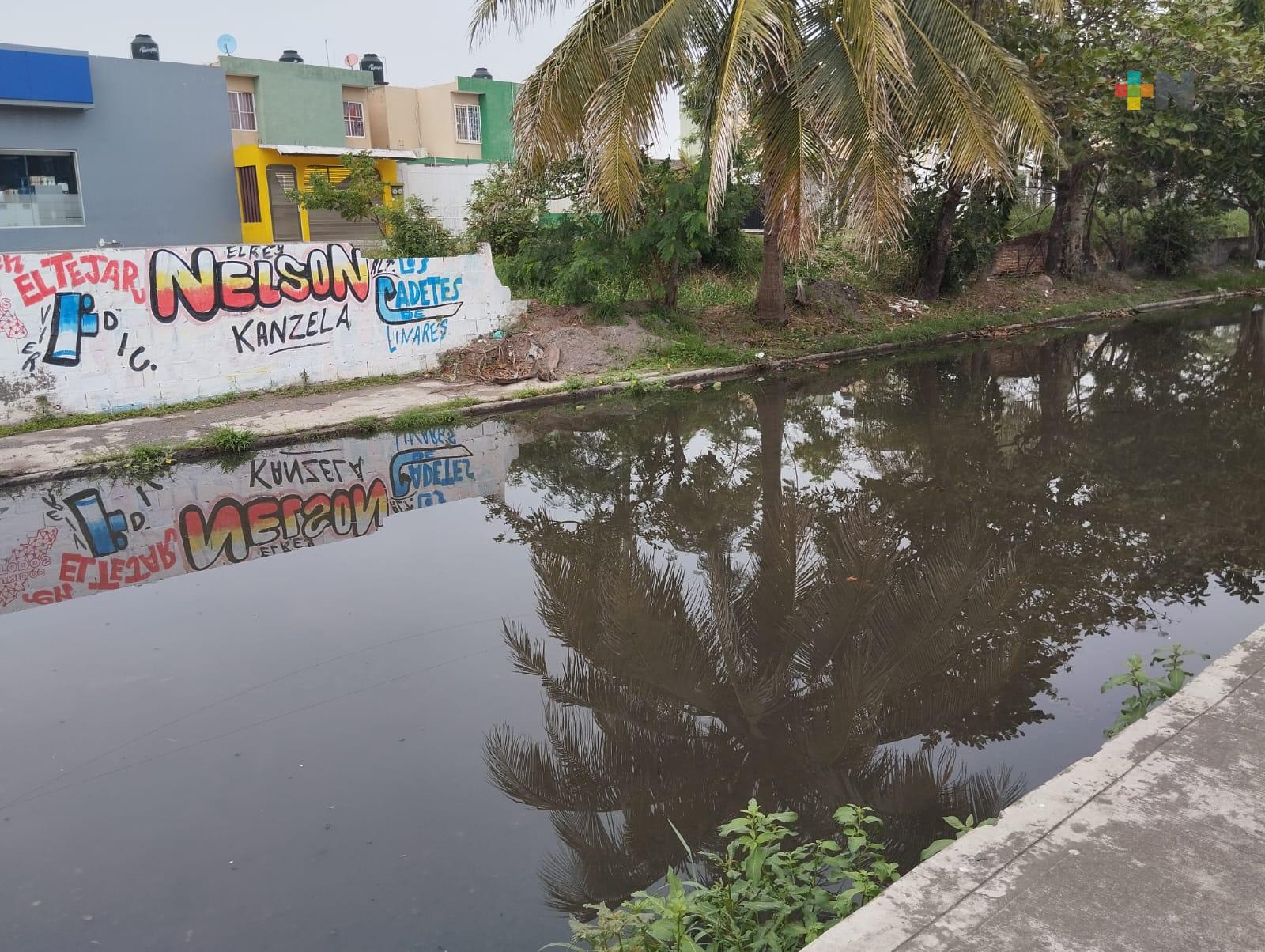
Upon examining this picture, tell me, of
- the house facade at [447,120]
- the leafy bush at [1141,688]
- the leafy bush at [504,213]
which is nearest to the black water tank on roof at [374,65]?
the house facade at [447,120]

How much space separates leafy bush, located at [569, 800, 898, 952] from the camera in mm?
3498

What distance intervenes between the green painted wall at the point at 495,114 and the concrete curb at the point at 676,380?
68.2 feet

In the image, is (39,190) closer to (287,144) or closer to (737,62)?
(287,144)

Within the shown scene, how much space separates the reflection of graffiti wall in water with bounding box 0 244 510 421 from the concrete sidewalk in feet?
39.4

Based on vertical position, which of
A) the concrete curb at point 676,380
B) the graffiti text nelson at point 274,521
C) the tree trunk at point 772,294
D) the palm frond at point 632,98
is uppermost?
the palm frond at point 632,98

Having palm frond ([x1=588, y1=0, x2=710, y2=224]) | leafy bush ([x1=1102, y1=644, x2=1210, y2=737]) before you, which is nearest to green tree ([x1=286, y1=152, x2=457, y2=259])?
palm frond ([x1=588, y1=0, x2=710, y2=224])

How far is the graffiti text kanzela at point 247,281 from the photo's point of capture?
508 inches

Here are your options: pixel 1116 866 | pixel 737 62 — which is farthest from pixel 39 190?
pixel 1116 866

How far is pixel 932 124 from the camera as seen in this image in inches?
543

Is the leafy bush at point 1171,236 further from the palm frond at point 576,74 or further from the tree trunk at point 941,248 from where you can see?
the palm frond at point 576,74

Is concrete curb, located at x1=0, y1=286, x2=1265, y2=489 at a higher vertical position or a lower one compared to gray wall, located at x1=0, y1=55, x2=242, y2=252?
lower

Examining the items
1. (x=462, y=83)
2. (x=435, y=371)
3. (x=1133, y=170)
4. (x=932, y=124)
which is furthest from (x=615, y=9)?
(x=462, y=83)

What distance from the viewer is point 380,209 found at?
66.8ft

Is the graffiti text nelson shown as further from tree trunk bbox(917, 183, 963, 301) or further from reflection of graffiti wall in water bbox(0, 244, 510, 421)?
tree trunk bbox(917, 183, 963, 301)
